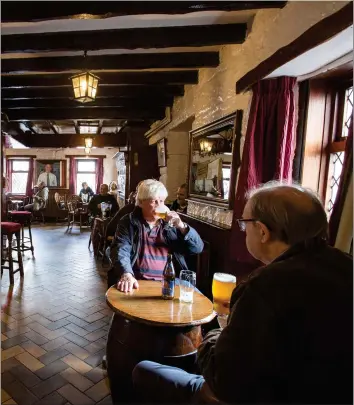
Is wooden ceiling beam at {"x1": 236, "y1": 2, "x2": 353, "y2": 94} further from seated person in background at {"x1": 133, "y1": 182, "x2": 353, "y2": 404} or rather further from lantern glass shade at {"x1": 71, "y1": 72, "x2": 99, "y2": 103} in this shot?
lantern glass shade at {"x1": 71, "y1": 72, "x2": 99, "y2": 103}

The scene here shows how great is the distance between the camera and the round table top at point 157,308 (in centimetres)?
139

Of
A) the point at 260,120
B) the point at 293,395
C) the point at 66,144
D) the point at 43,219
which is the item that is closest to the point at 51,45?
the point at 260,120

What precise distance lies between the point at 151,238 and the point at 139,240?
0.09 metres

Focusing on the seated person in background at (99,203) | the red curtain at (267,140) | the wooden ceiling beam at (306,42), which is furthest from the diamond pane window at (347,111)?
the seated person in background at (99,203)

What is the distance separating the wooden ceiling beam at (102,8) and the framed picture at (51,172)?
9052 mm

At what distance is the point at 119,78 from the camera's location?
3.49 m

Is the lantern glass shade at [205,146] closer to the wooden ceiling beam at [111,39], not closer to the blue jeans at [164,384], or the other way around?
the wooden ceiling beam at [111,39]

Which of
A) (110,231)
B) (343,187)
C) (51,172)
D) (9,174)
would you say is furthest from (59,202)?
(343,187)

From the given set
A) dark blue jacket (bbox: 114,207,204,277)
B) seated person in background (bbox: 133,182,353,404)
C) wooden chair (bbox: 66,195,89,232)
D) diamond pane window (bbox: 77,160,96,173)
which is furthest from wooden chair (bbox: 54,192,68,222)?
seated person in background (bbox: 133,182,353,404)

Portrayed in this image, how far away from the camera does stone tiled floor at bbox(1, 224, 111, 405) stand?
184 centimetres

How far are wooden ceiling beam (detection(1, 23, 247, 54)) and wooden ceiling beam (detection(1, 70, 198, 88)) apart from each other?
3.20 ft

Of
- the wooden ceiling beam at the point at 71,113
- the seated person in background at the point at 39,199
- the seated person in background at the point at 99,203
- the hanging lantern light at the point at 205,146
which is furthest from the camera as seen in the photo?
the seated person in background at the point at 39,199

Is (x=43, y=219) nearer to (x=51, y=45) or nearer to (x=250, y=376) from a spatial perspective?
(x=51, y=45)

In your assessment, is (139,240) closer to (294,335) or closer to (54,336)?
(54,336)
